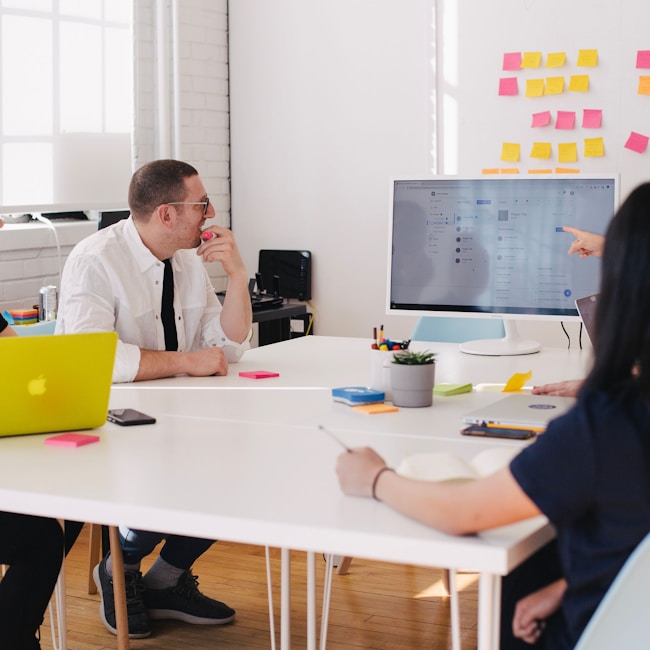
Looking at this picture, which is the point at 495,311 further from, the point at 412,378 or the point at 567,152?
the point at 567,152

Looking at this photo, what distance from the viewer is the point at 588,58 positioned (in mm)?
4051

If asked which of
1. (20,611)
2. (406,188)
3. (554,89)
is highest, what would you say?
(554,89)

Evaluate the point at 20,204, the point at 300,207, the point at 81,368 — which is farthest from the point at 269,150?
the point at 81,368

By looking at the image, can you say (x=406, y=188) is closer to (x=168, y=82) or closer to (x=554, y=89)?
(x=554, y=89)

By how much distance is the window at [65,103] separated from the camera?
3863 mm

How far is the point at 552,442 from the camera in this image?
126cm

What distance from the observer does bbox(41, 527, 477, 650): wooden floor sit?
2.71m

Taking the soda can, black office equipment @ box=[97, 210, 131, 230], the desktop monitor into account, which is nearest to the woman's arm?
the desktop monitor

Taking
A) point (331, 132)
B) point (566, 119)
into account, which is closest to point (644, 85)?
point (566, 119)

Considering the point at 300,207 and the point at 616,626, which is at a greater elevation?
the point at 300,207

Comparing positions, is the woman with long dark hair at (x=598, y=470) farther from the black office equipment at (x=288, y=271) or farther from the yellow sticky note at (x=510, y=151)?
the black office equipment at (x=288, y=271)

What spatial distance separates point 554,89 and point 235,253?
6.06 ft

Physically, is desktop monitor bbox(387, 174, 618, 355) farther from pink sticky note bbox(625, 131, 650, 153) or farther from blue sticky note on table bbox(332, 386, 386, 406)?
pink sticky note bbox(625, 131, 650, 153)

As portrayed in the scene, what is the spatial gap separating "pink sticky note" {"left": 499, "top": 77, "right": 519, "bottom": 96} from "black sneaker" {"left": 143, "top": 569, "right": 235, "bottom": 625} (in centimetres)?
238
